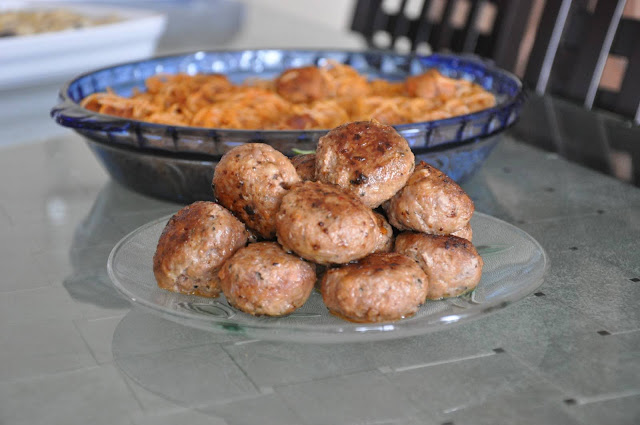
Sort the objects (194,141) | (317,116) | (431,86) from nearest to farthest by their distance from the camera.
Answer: (194,141)
(317,116)
(431,86)

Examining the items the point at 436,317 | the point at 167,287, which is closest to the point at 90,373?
the point at 167,287

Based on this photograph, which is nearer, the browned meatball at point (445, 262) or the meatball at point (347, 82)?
the browned meatball at point (445, 262)

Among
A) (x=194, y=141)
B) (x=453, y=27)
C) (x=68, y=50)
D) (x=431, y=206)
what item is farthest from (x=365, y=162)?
(x=453, y=27)

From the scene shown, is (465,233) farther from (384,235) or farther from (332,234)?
(332,234)

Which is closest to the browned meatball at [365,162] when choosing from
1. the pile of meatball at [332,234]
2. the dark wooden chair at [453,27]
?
the pile of meatball at [332,234]

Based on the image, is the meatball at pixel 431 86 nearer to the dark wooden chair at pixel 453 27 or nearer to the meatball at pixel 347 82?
the meatball at pixel 347 82

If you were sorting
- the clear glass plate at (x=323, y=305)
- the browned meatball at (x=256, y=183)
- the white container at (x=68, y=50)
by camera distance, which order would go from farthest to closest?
1. the white container at (x=68, y=50)
2. the browned meatball at (x=256, y=183)
3. the clear glass plate at (x=323, y=305)
